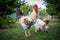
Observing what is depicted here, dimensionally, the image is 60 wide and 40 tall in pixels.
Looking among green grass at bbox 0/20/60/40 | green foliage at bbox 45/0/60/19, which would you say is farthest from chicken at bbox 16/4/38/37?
green foliage at bbox 45/0/60/19

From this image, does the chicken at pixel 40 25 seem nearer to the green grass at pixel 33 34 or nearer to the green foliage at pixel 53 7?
the green grass at pixel 33 34

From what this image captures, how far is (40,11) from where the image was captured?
5.83 ft

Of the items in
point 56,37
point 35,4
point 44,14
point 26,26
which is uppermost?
point 35,4

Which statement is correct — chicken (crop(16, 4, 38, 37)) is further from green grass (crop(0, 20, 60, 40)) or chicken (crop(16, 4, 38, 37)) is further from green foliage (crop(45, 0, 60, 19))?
green foliage (crop(45, 0, 60, 19))

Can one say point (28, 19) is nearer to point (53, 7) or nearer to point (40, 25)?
point (40, 25)

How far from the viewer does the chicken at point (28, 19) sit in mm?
1739

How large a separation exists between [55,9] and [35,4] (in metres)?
0.24

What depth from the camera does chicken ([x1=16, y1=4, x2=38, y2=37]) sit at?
68.5 inches

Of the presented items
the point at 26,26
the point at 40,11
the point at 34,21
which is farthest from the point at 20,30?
the point at 40,11

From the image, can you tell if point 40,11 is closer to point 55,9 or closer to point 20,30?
point 55,9

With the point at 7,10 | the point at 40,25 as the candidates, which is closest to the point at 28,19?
the point at 40,25

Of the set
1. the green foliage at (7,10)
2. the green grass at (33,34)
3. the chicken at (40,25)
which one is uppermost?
the green foliage at (7,10)

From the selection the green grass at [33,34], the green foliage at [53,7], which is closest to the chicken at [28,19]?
the green grass at [33,34]

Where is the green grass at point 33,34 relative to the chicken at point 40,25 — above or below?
below
